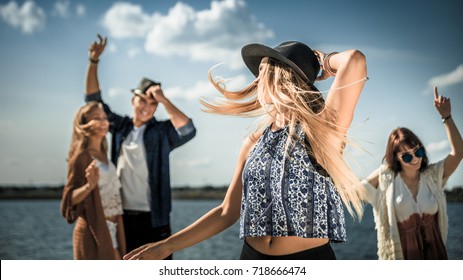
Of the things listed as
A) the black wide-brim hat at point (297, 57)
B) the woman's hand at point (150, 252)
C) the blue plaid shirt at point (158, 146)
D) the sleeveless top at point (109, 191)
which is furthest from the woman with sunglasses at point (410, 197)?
the woman's hand at point (150, 252)

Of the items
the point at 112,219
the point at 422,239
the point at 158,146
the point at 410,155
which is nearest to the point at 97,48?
the point at 158,146

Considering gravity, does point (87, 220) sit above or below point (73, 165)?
below

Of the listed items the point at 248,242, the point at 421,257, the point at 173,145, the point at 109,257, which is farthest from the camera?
the point at 173,145

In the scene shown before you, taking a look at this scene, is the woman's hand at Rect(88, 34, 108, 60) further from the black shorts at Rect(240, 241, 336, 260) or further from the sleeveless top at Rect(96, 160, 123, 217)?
the black shorts at Rect(240, 241, 336, 260)

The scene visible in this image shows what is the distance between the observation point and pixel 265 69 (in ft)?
5.77

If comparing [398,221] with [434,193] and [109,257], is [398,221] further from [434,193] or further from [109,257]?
[109,257]

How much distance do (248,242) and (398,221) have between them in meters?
1.67

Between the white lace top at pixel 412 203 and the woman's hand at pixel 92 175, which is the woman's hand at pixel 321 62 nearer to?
the white lace top at pixel 412 203

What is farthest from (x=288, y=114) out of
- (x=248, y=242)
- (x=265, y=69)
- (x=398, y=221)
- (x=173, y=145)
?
(x=173, y=145)

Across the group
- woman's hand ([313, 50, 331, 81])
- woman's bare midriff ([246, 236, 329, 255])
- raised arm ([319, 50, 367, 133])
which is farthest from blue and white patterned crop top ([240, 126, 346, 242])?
woman's hand ([313, 50, 331, 81])

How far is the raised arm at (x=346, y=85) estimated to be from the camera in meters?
1.67

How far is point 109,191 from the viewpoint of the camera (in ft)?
11.0

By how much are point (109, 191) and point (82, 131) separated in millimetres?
393

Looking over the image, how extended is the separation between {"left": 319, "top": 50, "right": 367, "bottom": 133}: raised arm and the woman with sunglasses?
1568 millimetres
